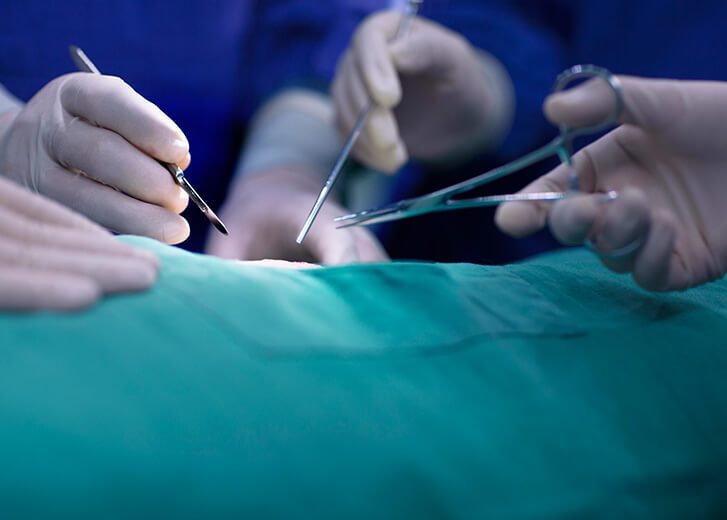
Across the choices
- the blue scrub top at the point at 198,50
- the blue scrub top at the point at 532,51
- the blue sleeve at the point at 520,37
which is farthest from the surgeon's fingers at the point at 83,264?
the blue sleeve at the point at 520,37

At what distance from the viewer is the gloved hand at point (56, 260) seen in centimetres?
59

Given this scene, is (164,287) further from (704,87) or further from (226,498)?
(704,87)

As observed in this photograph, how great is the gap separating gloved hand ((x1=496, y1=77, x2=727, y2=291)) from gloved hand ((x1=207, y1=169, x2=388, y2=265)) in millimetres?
531

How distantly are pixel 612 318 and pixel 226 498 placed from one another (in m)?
0.48

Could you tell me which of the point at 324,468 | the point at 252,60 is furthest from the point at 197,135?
the point at 324,468

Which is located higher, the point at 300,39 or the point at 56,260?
the point at 300,39

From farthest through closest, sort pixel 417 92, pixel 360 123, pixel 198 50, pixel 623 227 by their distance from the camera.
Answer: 1. pixel 198 50
2. pixel 417 92
3. pixel 360 123
4. pixel 623 227

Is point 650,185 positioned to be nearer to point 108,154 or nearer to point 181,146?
point 181,146

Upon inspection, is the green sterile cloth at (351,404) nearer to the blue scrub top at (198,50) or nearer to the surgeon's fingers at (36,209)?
the surgeon's fingers at (36,209)

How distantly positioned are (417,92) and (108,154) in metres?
0.97

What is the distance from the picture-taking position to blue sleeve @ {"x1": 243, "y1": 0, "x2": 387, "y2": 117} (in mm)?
1942

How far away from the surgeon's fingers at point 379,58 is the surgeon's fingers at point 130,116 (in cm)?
55

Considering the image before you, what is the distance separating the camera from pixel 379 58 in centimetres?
147

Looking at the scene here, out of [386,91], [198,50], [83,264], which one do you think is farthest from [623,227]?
[198,50]
